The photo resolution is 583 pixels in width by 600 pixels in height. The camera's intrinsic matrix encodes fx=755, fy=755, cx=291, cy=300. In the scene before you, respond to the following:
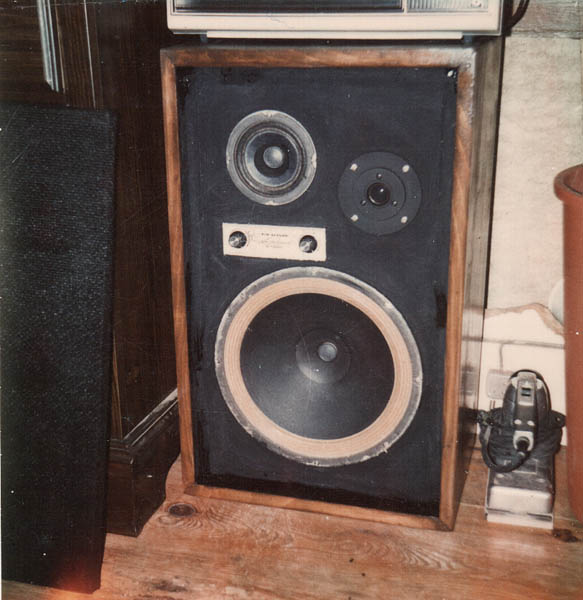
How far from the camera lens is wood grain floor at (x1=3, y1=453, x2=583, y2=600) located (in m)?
1.09

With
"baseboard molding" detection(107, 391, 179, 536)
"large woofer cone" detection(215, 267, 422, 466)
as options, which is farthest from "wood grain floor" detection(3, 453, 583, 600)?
"large woofer cone" detection(215, 267, 422, 466)

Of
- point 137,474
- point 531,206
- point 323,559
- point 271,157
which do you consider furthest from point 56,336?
point 531,206

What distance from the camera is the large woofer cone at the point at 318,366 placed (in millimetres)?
1076

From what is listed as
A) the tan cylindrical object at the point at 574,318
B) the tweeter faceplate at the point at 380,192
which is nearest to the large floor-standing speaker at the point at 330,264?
the tweeter faceplate at the point at 380,192

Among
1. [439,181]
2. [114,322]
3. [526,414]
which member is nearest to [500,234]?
[526,414]

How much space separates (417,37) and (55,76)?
1.58ft

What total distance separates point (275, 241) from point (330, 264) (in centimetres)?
8

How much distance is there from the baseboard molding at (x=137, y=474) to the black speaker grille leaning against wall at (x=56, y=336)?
0.11m

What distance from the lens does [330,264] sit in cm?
107

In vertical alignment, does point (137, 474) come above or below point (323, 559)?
above

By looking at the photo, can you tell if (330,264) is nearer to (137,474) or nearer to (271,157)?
(271,157)

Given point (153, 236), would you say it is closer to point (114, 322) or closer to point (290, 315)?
point (114, 322)

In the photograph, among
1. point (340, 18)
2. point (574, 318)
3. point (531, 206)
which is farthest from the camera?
point (531, 206)

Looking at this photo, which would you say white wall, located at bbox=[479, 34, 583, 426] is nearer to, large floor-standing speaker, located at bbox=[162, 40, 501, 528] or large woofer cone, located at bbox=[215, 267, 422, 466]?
large floor-standing speaker, located at bbox=[162, 40, 501, 528]
